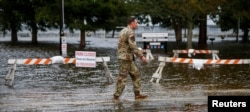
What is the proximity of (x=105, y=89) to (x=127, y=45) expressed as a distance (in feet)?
8.86

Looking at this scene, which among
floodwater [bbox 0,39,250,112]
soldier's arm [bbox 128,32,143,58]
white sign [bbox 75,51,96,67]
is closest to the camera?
floodwater [bbox 0,39,250,112]

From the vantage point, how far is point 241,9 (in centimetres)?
2756

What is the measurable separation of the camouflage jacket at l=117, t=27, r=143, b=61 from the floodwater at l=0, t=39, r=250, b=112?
1.03 m

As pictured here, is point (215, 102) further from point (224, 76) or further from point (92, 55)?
point (224, 76)

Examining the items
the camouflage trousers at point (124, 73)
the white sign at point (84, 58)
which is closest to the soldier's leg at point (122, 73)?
the camouflage trousers at point (124, 73)

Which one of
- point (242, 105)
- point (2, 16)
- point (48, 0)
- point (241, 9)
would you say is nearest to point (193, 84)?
point (242, 105)

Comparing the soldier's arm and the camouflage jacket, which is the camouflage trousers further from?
the soldier's arm

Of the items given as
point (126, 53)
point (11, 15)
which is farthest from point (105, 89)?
point (11, 15)

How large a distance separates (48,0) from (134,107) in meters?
32.2

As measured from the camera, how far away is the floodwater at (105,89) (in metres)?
11.4

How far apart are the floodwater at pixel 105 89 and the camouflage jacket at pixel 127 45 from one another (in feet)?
3.37

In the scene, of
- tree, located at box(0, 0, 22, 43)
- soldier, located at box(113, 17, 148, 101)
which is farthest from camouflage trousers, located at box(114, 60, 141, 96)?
tree, located at box(0, 0, 22, 43)

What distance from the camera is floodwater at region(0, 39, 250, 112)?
11.4 m

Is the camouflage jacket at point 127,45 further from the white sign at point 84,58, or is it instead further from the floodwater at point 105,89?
the white sign at point 84,58
